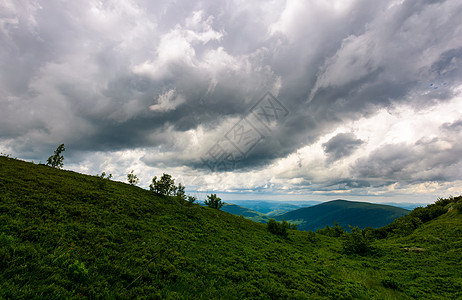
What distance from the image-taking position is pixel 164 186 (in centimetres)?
3828

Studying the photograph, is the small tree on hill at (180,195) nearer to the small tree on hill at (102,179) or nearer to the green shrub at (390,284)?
the small tree on hill at (102,179)

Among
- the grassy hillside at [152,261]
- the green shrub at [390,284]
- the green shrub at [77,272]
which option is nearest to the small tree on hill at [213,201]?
the grassy hillside at [152,261]

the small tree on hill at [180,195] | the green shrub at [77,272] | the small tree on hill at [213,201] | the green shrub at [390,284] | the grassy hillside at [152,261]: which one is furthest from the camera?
the small tree on hill at [213,201]

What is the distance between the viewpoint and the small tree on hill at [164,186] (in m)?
38.2

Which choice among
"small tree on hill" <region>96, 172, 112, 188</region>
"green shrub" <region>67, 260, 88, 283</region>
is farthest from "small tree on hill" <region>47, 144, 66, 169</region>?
"green shrub" <region>67, 260, 88, 283</region>

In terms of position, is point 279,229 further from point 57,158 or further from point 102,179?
point 57,158

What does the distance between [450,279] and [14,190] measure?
147 ft

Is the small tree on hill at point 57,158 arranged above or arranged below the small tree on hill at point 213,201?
above

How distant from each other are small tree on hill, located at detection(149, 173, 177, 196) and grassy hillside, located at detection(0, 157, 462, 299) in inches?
456

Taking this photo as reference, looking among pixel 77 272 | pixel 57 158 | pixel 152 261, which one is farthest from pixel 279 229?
pixel 57 158

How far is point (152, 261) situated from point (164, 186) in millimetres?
26315

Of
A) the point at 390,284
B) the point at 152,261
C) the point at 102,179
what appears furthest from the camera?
the point at 102,179

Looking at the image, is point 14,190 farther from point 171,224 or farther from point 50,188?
point 171,224

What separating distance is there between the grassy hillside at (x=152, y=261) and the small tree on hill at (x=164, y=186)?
38.0 feet
